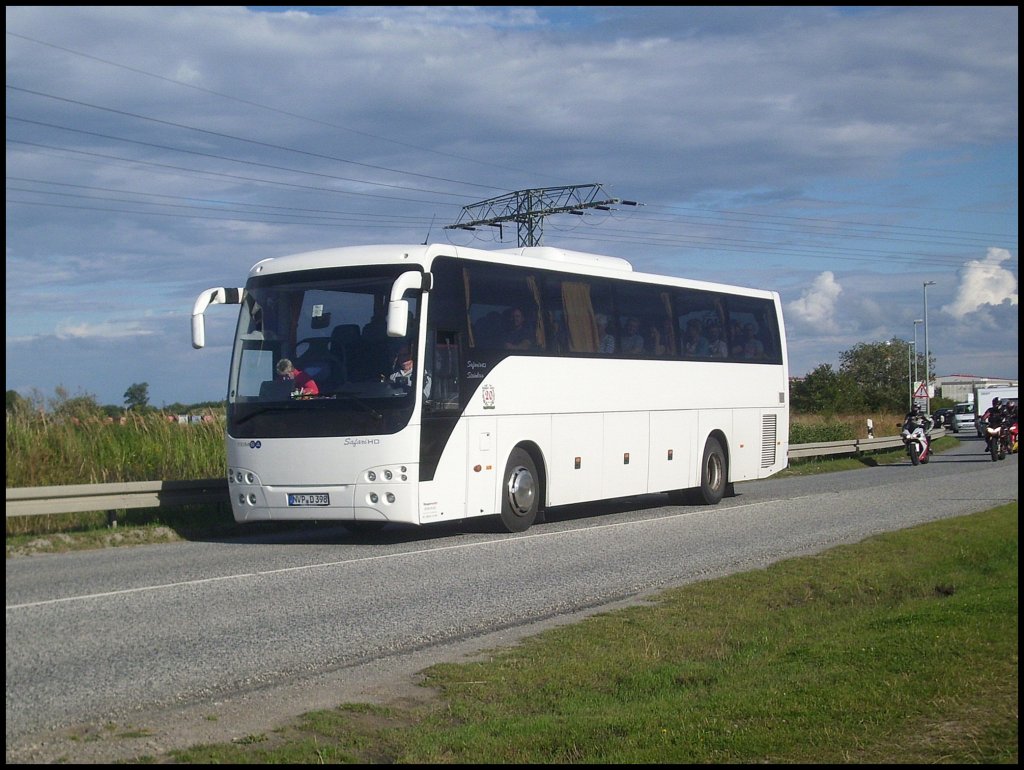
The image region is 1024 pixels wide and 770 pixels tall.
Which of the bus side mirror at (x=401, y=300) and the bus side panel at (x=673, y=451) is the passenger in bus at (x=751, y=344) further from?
the bus side mirror at (x=401, y=300)

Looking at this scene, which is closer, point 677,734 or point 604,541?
point 677,734

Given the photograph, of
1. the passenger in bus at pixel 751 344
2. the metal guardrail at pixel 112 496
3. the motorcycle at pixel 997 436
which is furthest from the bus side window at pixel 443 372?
the motorcycle at pixel 997 436

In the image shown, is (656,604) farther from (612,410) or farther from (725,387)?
(725,387)

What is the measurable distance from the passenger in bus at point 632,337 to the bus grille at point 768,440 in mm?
5125

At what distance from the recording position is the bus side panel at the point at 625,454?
19719 mm

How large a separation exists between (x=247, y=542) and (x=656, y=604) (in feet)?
23.9

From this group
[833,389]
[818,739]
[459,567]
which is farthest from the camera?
[833,389]

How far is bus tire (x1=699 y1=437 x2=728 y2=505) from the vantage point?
22.5 meters

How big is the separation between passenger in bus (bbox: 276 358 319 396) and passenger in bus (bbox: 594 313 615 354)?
5653mm

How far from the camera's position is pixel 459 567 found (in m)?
13.5

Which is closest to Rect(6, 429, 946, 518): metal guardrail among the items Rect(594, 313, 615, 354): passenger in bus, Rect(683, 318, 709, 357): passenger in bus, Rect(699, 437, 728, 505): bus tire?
Rect(594, 313, 615, 354): passenger in bus

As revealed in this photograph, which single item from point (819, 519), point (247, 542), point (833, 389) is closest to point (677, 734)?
point (247, 542)

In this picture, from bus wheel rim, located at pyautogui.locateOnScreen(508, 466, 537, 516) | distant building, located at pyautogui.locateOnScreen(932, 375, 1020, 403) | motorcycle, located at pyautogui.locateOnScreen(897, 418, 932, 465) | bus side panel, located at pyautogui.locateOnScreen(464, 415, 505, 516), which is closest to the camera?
bus side panel, located at pyautogui.locateOnScreen(464, 415, 505, 516)

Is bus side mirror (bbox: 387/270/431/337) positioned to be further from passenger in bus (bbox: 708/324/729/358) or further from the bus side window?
passenger in bus (bbox: 708/324/729/358)
